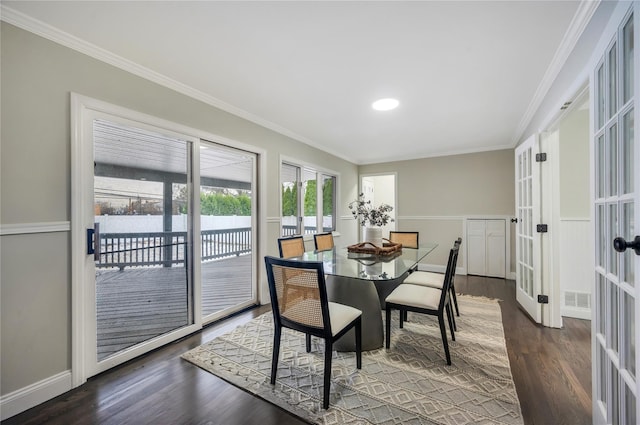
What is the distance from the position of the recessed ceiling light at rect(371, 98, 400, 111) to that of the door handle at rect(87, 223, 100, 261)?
270 centimetres

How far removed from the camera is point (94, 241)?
185 cm

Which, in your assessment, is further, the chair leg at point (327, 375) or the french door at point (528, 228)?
the french door at point (528, 228)

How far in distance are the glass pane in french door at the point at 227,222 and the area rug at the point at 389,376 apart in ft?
2.42

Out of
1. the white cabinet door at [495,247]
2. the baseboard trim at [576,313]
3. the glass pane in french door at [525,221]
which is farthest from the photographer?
the white cabinet door at [495,247]

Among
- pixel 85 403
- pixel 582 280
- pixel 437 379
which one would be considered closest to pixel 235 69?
pixel 85 403

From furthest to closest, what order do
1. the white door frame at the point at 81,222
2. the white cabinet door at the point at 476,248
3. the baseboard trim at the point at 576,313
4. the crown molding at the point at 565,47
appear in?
the white cabinet door at the point at 476,248
the baseboard trim at the point at 576,313
the white door frame at the point at 81,222
the crown molding at the point at 565,47

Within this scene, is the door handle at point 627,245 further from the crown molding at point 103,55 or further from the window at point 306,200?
the window at point 306,200

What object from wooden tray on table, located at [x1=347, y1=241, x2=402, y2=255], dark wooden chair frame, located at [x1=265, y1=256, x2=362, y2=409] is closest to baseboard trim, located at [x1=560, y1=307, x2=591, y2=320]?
wooden tray on table, located at [x1=347, y1=241, x2=402, y2=255]

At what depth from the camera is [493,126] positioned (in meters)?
3.56

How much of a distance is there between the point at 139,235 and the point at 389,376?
226 cm

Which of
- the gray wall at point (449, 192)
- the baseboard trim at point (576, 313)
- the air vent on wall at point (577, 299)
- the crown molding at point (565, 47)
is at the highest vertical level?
the crown molding at point (565, 47)

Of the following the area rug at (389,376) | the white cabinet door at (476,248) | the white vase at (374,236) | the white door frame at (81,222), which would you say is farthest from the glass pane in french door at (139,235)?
the white cabinet door at (476,248)

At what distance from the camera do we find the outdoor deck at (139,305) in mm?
2078

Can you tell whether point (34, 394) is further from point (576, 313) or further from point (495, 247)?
point (495, 247)
